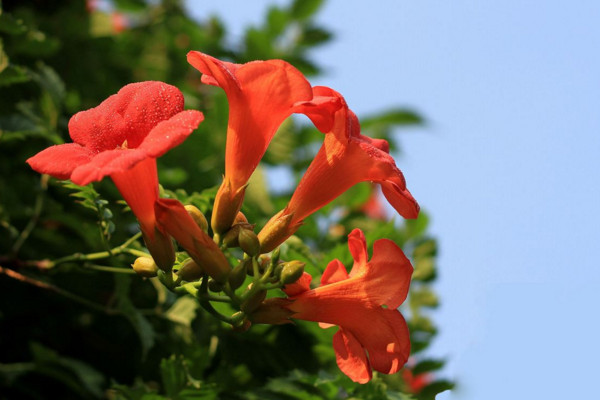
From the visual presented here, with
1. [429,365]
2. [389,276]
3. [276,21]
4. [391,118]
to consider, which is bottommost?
[389,276]

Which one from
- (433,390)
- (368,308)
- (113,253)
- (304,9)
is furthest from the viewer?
(304,9)

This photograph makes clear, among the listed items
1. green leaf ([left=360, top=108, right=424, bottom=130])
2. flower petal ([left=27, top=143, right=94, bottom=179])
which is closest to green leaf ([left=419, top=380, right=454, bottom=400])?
flower petal ([left=27, top=143, right=94, bottom=179])

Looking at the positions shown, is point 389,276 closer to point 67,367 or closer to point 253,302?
point 253,302

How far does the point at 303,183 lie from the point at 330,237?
1668 millimetres

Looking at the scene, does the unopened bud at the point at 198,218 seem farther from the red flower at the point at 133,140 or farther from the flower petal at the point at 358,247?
the flower petal at the point at 358,247

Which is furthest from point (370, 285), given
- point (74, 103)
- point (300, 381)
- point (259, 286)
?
point (74, 103)

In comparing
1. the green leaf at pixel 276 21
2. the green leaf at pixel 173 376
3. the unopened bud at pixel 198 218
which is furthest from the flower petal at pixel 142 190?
the green leaf at pixel 276 21

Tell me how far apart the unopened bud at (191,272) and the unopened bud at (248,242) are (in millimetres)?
122

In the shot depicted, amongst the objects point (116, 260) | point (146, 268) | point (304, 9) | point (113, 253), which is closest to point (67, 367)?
point (116, 260)

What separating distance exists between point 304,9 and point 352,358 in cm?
367

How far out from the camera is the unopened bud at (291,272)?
1625 millimetres

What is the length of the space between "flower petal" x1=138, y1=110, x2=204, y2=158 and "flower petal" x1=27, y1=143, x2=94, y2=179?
0.55 ft

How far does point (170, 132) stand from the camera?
1479 mm

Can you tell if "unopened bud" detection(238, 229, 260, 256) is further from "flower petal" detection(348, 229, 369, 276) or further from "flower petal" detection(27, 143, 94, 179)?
"flower petal" detection(27, 143, 94, 179)
